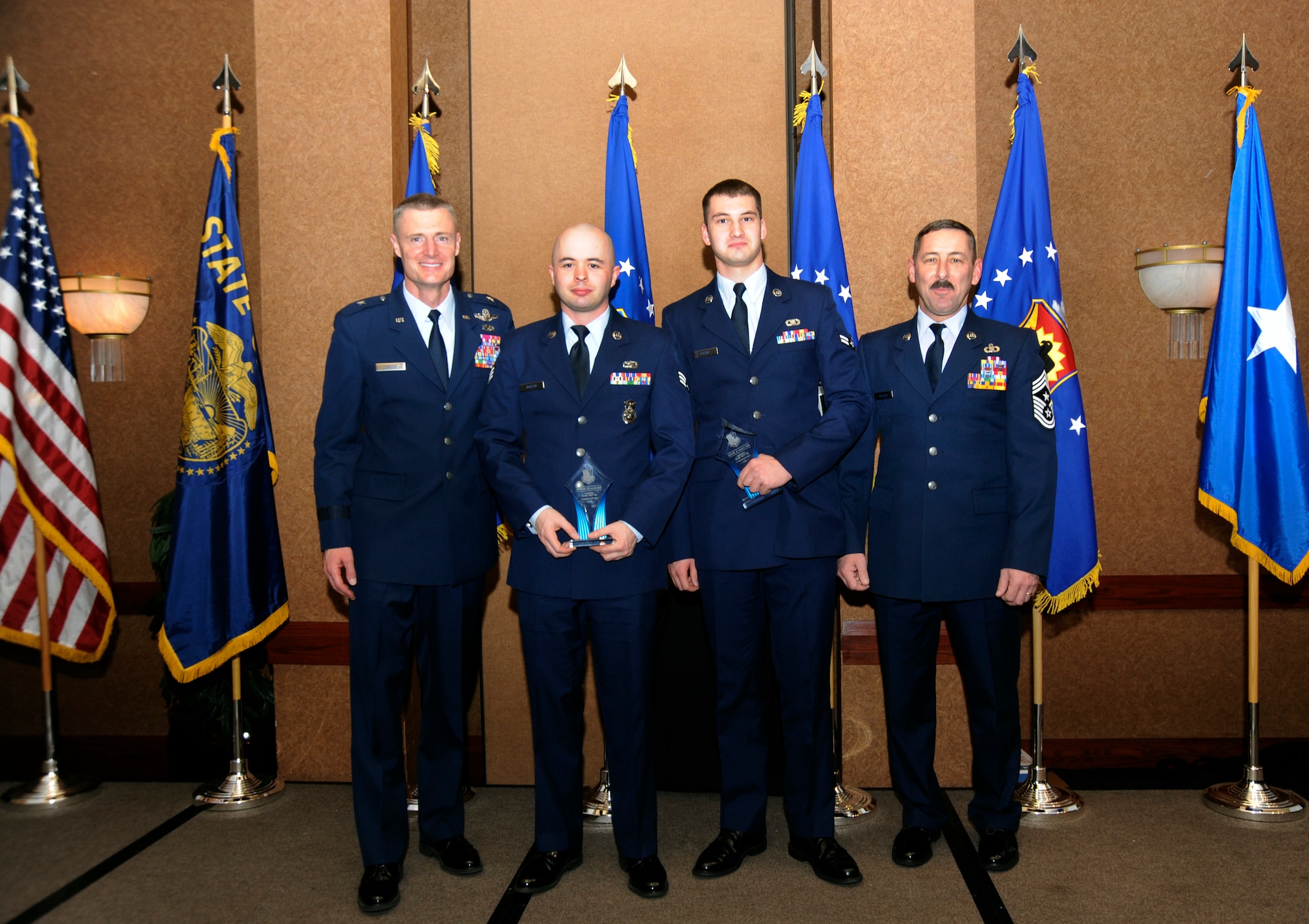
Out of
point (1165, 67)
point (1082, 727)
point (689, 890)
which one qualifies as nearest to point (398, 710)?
point (689, 890)

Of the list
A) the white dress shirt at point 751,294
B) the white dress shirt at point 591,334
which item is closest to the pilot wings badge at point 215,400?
the white dress shirt at point 591,334

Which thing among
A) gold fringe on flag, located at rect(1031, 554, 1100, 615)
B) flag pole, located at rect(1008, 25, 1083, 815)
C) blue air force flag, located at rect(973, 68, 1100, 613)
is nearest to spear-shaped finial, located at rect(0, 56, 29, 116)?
blue air force flag, located at rect(973, 68, 1100, 613)

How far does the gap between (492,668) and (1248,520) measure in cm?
282

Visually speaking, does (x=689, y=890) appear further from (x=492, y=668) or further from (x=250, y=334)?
(x=250, y=334)

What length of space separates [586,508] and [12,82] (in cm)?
152

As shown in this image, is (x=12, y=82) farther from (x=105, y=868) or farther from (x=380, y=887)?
(x=105, y=868)

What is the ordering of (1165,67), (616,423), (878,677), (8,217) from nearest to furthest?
(8,217) < (616,423) < (878,677) < (1165,67)

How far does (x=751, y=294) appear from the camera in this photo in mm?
2740

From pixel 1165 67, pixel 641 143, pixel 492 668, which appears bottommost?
pixel 492 668

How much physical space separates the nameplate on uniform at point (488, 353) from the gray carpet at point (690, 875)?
4.93ft

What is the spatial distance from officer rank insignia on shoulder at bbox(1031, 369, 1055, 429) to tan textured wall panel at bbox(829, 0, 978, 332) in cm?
76

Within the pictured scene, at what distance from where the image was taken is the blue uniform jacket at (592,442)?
2510 millimetres

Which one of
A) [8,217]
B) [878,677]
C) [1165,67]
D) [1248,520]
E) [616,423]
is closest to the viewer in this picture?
[8,217]

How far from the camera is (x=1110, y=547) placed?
3.79 metres
